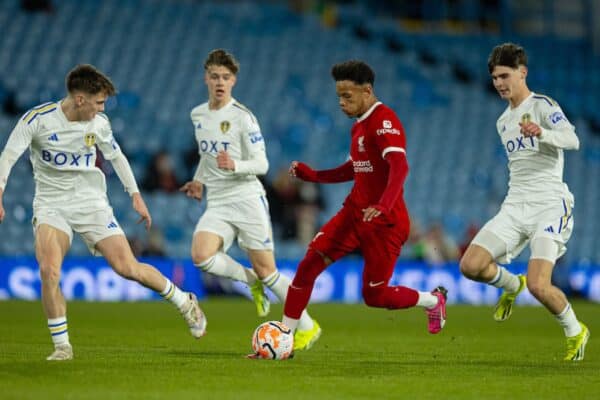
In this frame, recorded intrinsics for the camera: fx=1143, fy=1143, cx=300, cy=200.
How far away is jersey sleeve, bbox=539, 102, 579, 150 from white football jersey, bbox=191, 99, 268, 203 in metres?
2.56

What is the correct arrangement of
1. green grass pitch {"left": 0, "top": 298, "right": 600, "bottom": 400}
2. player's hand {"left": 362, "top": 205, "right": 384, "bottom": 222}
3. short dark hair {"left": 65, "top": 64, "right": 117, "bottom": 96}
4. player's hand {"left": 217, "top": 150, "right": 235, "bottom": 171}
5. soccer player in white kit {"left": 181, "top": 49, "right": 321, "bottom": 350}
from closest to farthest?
1. green grass pitch {"left": 0, "top": 298, "right": 600, "bottom": 400}
2. player's hand {"left": 362, "top": 205, "right": 384, "bottom": 222}
3. short dark hair {"left": 65, "top": 64, "right": 117, "bottom": 96}
4. player's hand {"left": 217, "top": 150, "right": 235, "bottom": 171}
5. soccer player in white kit {"left": 181, "top": 49, "right": 321, "bottom": 350}

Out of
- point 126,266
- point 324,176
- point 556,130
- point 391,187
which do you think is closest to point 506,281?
point 556,130

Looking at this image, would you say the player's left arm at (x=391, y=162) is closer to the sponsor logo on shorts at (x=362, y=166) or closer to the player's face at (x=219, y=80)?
the sponsor logo on shorts at (x=362, y=166)

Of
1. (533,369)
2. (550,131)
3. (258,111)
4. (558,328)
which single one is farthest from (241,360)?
(258,111)

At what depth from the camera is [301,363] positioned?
834 cm

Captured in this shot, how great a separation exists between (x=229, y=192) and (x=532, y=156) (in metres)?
2.88

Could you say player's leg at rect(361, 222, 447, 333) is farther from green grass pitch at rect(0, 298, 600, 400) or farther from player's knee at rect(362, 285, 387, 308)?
green grass pitch at rect(0, 298, 600, 400)

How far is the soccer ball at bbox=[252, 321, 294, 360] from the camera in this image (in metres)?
8.41

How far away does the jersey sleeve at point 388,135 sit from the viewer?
27.1 ft

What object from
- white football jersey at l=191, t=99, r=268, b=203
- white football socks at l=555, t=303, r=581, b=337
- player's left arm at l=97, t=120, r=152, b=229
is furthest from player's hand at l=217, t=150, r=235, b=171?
white football socks at l=555, t=303, r=581, b=337

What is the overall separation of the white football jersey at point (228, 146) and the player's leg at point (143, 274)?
1360 mm

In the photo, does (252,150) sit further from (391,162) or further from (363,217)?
(391,162)

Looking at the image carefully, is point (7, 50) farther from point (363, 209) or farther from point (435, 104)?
point (363, 209)

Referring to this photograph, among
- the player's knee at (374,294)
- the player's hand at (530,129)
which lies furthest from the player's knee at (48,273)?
the player's hand at (530,129)
